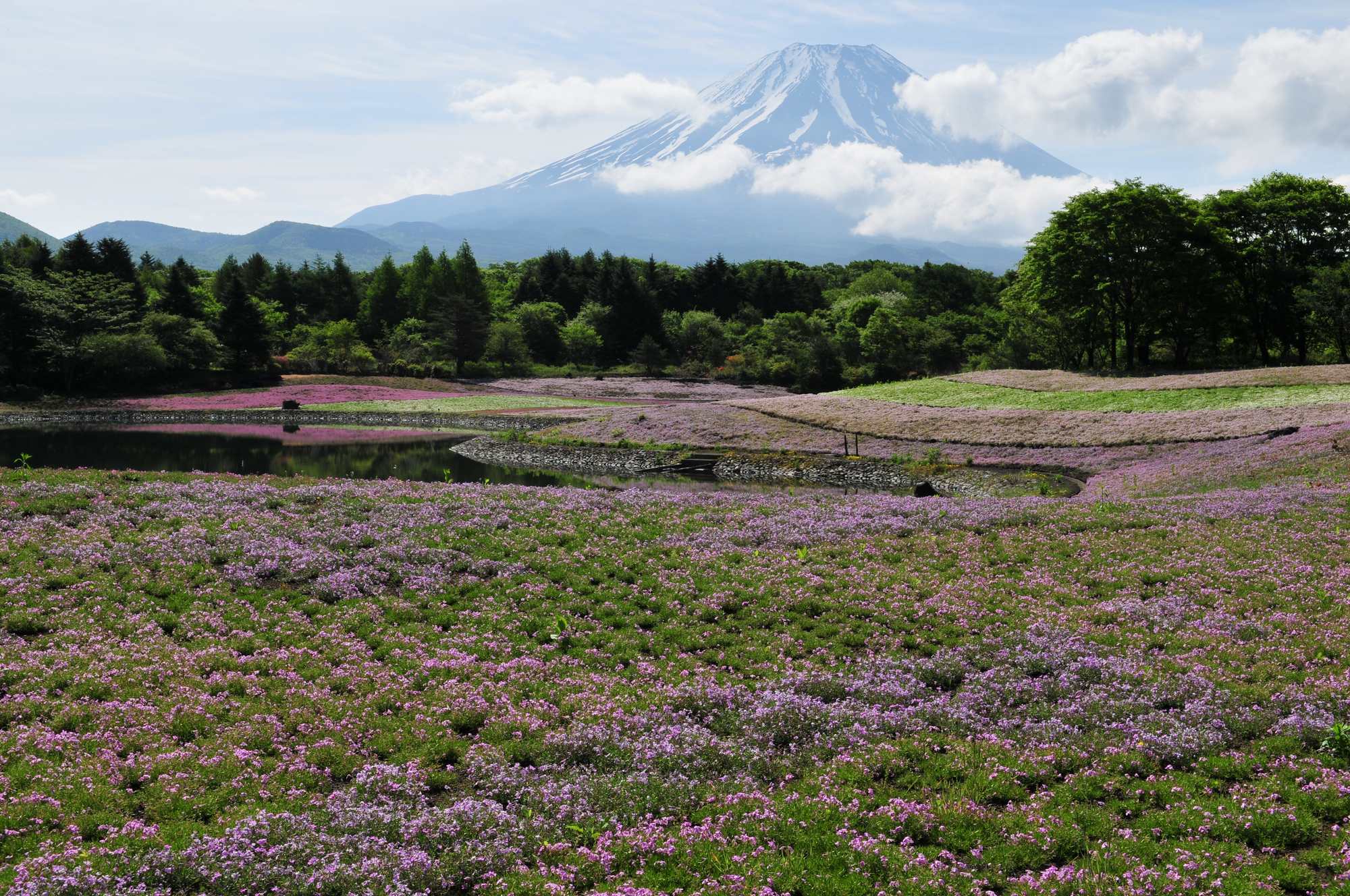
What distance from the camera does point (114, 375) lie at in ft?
249

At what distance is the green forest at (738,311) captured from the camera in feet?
213

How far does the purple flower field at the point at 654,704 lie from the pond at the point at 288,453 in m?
16.1

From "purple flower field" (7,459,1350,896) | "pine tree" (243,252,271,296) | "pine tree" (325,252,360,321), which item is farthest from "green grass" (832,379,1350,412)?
"pine tree" (243,252,271,296)

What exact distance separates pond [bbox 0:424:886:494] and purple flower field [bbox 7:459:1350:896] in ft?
52.8

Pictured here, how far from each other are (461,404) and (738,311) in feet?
196

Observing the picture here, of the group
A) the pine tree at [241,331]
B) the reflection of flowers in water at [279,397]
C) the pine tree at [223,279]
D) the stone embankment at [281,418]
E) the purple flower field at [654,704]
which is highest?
the pine tree at [223,279]

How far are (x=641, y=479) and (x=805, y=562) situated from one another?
2142 centimetres

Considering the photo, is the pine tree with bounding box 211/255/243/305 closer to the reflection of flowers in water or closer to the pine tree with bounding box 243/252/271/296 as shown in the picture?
the pine tree with bounding box 243/252/271/296

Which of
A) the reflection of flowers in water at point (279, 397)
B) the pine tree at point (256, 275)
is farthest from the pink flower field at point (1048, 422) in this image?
the pine tree at point (256, 275)

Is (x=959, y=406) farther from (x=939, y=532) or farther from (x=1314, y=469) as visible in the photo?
(x=939, y=532)

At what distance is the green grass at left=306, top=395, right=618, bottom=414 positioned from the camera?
227ft

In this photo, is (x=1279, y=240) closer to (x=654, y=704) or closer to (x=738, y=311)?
(x=738, y=311)

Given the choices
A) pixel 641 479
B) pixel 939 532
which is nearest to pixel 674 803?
pixel 939 532

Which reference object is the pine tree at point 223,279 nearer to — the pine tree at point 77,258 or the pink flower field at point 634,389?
the pine tree at point 77,258
